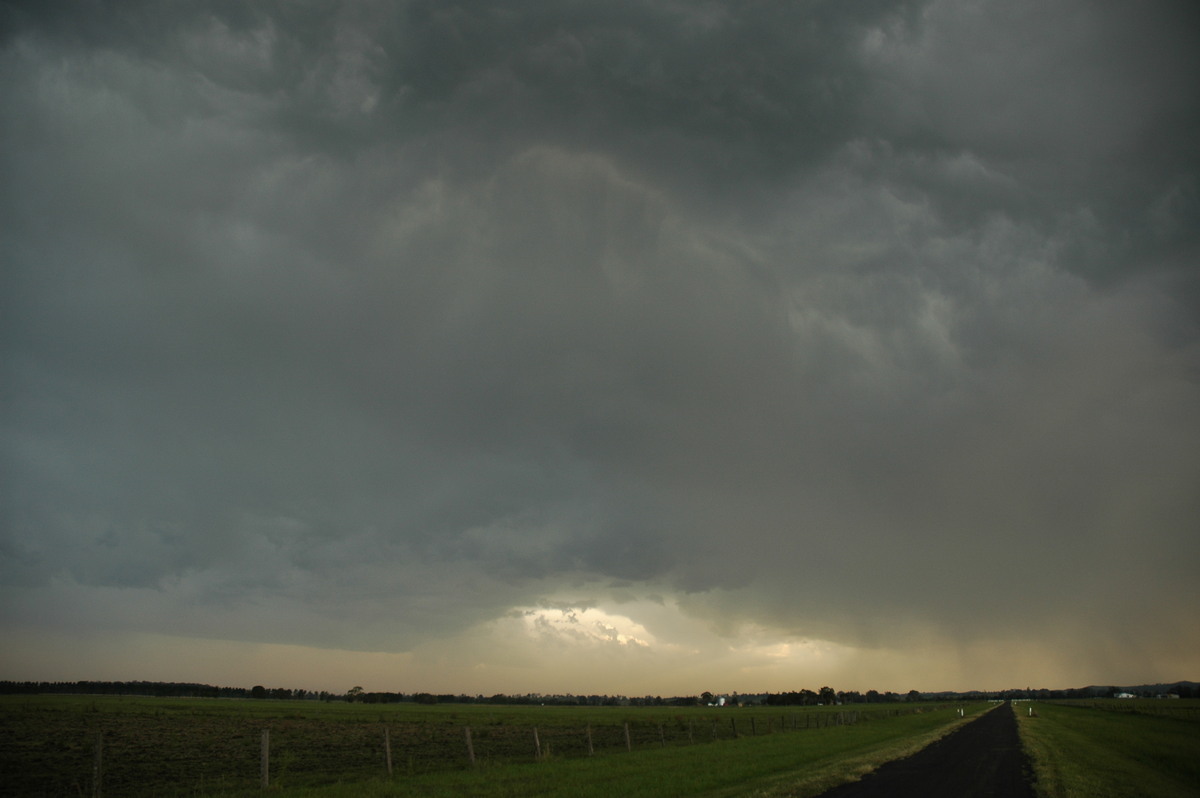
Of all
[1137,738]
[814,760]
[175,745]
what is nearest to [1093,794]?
[814,760]

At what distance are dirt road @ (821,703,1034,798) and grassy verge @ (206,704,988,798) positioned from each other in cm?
94

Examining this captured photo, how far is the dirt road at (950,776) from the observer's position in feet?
64.8

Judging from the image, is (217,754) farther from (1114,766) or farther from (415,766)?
(1114,766)

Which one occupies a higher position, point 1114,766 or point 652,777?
point 652,777

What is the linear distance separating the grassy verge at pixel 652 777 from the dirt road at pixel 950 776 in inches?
37.0

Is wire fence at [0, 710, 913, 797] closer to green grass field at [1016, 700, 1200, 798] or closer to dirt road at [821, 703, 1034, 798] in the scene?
dirt road at [821, 703, 1034, 798]

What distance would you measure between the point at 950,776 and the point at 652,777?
10932mm

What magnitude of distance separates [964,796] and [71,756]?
142 ft

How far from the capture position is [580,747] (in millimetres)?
43219

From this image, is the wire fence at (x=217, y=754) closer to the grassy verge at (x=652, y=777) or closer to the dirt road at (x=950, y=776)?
the grassy verge at (x=652, y=777)

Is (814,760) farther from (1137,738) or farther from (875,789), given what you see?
(1137,738)

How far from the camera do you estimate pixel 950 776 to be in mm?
23938

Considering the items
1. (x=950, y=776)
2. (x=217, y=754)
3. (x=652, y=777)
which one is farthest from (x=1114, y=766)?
(x=217, y=754)

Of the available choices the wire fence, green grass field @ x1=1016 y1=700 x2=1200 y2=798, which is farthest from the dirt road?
the wire fence
